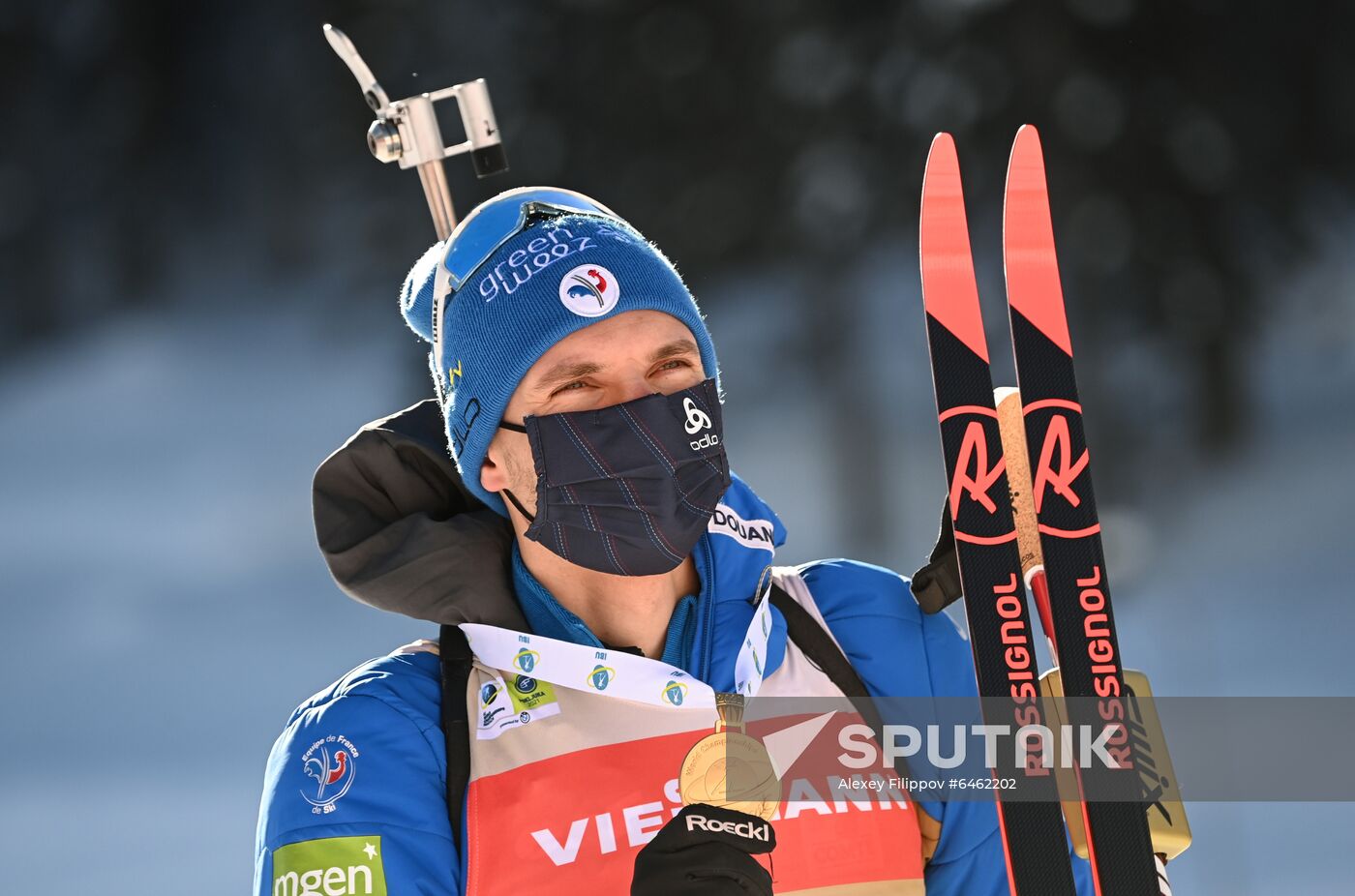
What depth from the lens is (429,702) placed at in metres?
1.93

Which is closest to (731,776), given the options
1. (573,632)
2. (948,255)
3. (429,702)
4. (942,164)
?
(573,632)

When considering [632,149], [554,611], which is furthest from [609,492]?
[632,149]

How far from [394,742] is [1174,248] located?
548cm

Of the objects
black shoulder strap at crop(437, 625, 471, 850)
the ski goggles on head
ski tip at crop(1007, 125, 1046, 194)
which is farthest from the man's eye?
ski tip at crop(1007, 125, 1046, 194)

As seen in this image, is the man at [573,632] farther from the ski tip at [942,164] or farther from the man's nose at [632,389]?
the ski tip at [942,164]

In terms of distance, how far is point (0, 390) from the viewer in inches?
235

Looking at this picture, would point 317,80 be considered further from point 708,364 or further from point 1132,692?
point 1132,692

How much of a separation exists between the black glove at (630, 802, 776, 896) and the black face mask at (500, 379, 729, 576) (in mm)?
419

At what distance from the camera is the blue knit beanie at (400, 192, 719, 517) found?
1.99 metres

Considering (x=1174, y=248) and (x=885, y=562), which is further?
(x=1174, y=248)

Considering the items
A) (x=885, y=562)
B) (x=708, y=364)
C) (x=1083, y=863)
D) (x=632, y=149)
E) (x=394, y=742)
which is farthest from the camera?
(x=632, y=149)

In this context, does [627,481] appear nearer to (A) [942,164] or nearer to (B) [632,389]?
(B) [632,389]

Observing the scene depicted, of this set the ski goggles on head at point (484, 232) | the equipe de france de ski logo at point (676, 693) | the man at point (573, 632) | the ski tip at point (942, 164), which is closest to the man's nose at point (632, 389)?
the man at point (573, 632)

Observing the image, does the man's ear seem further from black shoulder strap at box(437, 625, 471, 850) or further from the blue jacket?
black shoulder strap at box(437, 625, 471, 850)
